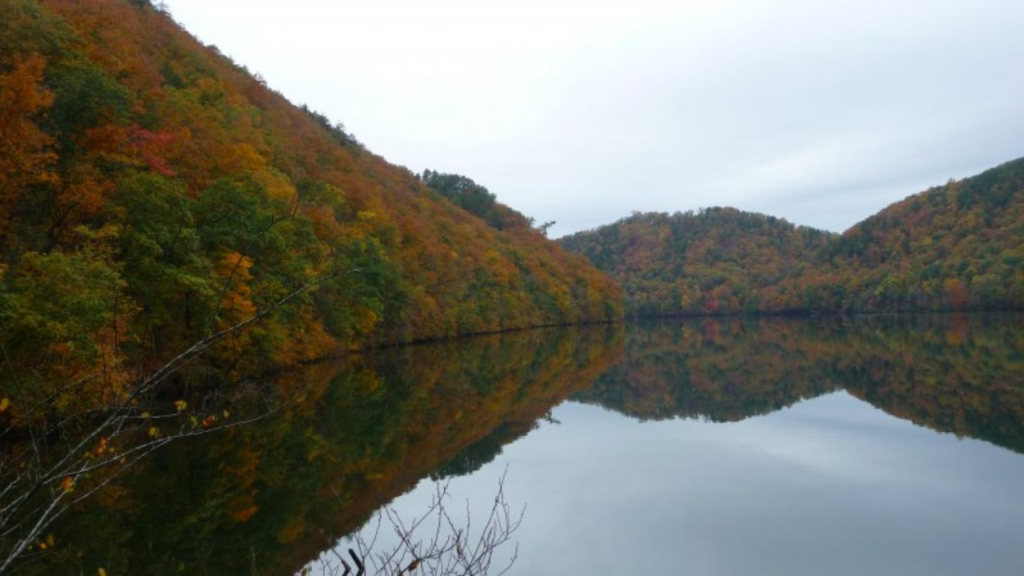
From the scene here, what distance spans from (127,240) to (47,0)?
12577 mm

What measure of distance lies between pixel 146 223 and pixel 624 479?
16.0 meters

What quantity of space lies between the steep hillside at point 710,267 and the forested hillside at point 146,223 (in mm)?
109981

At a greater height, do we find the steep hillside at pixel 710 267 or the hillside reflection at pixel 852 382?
the steep hillside at pixel 710 267

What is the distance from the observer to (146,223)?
846 inches

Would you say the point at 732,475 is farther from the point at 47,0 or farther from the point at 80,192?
the point at 47,0

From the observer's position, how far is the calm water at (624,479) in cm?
1023

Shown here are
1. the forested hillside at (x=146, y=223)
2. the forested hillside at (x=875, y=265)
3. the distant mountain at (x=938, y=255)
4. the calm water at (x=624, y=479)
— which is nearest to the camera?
the calm water at (x=624, y=479)

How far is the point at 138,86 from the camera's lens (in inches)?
1043

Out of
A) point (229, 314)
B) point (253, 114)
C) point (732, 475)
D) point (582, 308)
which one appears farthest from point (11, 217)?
point (582, 308)

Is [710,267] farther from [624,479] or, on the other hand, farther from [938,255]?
[624,479]

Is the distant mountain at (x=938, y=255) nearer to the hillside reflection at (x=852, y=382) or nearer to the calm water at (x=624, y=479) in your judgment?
the hillside reflection at (x=852, y=382)

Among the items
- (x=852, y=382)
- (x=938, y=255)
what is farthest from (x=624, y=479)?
(x=938, y=255)

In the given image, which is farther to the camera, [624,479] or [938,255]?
[938,255]

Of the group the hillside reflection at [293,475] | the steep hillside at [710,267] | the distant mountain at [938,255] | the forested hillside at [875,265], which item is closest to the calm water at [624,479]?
the hillside reflection at [293,475]
